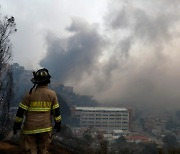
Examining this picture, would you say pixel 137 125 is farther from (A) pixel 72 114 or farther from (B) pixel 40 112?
(B) pixel 40 112

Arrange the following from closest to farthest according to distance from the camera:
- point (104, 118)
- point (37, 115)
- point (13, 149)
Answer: point (37, 115)
point (13, 149)
point (104, 118)

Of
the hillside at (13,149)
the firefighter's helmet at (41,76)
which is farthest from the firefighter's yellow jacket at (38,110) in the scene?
the hillside at (13,149)

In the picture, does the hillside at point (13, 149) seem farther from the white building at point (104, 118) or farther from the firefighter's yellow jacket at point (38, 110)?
the white building at point (104, 118)

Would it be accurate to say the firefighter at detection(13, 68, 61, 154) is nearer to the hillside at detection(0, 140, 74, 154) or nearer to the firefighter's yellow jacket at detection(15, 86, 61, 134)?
the firefighter's yellow jacket at detection(15, 86, 61, 134)

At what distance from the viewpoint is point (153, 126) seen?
168875 mm

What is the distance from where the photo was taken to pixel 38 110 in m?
5.36

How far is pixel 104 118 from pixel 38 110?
478ft

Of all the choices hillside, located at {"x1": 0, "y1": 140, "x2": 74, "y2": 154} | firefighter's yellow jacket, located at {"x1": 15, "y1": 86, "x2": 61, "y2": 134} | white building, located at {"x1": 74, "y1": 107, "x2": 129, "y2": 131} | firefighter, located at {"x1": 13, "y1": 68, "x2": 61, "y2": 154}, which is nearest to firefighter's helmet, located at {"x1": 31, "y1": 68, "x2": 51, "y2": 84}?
firefighter, located at {"x1": 13, "y1": 68, "x2": 61, "y2": 154}

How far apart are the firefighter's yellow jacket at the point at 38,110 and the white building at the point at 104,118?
140633 mm

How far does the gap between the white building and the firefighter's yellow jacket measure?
141m

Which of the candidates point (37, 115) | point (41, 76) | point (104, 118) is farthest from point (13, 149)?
point (104, 118)

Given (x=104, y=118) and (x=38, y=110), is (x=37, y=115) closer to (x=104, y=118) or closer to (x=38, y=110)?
(x=38, y=110)

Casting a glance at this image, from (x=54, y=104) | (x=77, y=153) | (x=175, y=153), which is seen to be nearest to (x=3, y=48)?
(x=77, y=153)

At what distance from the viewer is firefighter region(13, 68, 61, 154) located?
5328mm
